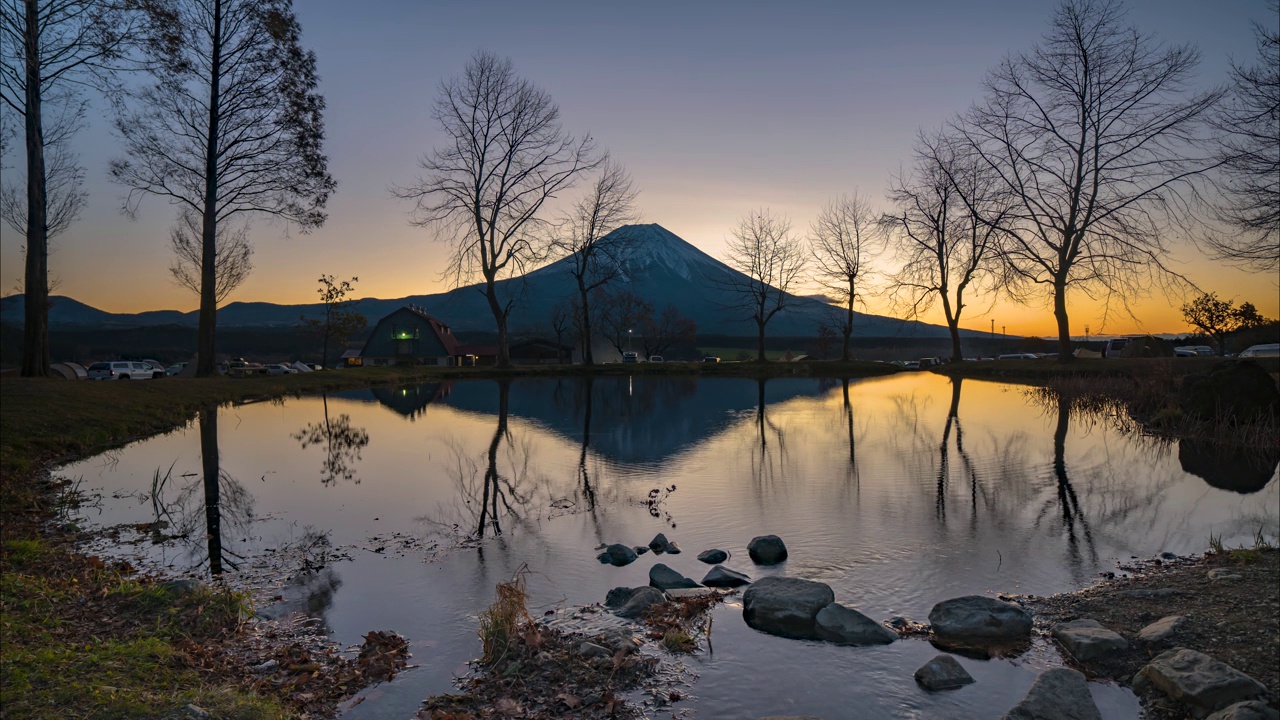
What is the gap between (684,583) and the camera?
7316 millimetres

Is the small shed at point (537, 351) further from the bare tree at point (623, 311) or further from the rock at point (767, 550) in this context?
the rock at point (767, 550)

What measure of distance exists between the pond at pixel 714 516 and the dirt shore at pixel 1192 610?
402 mm

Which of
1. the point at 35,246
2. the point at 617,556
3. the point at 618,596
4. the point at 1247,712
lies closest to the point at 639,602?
the point at 618,596

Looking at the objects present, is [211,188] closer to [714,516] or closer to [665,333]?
[714,516]

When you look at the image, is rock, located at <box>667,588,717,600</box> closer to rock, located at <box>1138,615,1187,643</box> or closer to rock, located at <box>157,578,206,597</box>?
rock, located at <box>1138,615,1187,643</box>

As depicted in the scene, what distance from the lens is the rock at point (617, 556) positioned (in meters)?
8.18

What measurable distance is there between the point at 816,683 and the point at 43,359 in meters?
25.1

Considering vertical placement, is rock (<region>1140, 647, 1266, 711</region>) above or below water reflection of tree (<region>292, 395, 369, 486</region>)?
above

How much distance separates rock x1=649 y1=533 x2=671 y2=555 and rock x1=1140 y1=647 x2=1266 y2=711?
4872 millimetres

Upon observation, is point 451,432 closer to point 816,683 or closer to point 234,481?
point 234,481

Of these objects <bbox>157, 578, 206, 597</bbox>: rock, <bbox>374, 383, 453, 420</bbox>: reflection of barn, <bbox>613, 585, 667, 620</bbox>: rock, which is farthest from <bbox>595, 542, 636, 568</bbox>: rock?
<bbox>374, 383, 453, 420</bbox>: reflection of barn

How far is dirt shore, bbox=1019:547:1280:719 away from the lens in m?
5.20

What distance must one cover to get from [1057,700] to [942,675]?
74 centimetres

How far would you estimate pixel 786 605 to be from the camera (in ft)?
21.2
